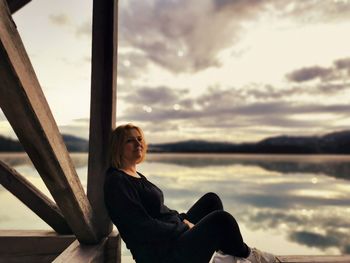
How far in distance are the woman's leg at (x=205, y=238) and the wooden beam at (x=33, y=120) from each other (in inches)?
20.7

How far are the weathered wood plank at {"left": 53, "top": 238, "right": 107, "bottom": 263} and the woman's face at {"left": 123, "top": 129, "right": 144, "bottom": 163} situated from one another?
51 cm

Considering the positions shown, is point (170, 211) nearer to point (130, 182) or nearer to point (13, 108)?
point (130, 182)

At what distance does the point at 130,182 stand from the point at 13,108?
2.59ft

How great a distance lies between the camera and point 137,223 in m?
1.67

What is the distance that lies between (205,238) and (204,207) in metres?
0.47

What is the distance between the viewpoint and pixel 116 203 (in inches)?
67.1

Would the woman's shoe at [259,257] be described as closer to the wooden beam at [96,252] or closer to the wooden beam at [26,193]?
the wooden beam at [96,252]

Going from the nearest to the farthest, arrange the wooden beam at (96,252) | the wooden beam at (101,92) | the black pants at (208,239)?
1. the black pants at (208,239)
2. the wooden beam at (96,252)
3. the wooden beam at (101,92)

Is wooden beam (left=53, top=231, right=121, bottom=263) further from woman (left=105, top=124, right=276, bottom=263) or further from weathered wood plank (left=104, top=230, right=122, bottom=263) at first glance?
woman (left=105, top=124, right=276, bottom=263)

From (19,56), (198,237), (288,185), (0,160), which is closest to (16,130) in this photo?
(19,56)

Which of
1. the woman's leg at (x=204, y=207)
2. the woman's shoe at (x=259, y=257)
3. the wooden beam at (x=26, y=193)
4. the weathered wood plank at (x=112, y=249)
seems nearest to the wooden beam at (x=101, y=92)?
the weathered wood plank at (x=112, y=249)

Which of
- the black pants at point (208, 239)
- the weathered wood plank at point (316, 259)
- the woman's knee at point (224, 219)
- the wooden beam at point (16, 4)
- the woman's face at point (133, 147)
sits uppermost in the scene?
the wooden beam at point (16, 4)

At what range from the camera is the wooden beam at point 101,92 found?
6.26 ft

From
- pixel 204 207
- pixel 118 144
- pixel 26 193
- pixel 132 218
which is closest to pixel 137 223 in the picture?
pixel 132 218
